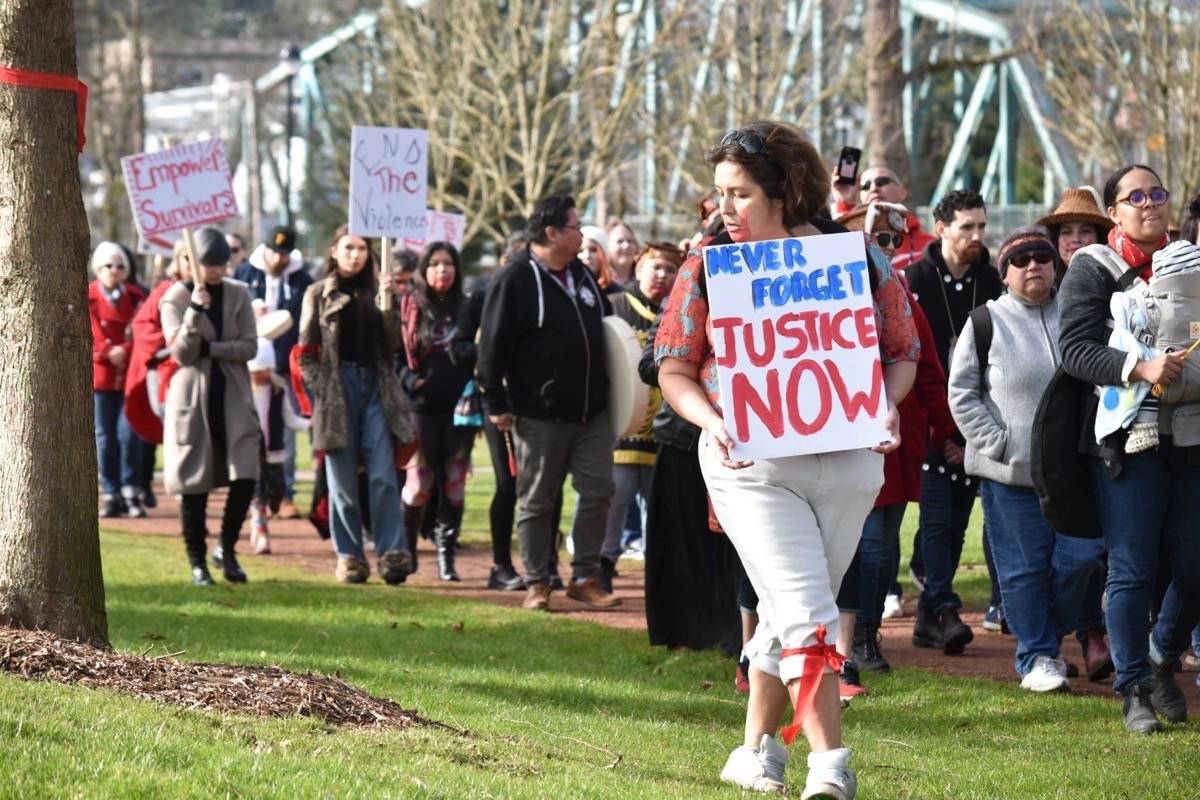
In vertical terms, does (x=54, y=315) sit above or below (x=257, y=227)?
below

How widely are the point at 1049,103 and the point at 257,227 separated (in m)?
26.5

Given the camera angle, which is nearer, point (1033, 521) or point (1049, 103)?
point (1033, 521)

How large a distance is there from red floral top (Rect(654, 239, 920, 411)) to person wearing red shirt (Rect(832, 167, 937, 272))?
4772 millimetres

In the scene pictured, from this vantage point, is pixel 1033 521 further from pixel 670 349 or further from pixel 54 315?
pixel 54 315

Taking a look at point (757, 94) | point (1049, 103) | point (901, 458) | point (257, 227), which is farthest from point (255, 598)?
point (257, 227)

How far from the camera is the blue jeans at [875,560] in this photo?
9.13 m

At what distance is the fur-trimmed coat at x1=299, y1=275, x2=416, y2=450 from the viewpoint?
12133mm

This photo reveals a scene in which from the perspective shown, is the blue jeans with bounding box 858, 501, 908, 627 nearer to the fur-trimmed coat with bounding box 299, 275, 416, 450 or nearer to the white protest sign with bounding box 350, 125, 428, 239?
the fur-trimmed coat with bounding box 299, 275, 416, 450

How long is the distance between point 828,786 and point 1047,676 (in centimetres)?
331

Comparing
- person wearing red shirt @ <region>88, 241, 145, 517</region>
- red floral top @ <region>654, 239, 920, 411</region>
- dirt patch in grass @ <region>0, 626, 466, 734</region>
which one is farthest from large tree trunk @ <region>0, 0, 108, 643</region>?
person wearing red shirt @ <region>88, 241, 145, 517</region>

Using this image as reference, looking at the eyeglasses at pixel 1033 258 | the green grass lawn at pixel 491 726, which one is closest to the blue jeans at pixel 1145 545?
the green grass lawn at pixel 491 726

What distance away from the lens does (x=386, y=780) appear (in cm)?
556

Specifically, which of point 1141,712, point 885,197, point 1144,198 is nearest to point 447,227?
point 885,197

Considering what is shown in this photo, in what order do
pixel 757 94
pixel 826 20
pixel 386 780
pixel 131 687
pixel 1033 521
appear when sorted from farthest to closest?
pixel 826 20
pixel 757 94
pixel 1033 521
pixel 131 687
pixel 386 780
